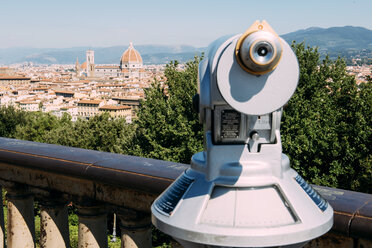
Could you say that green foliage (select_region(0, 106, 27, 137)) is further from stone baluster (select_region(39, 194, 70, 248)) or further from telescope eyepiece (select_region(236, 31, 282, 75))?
telescope eyepiece (select_region(236, 31, 282, 75))

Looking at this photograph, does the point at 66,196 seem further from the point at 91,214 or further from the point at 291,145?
the point at 291,145

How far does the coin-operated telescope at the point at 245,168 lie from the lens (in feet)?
3.39

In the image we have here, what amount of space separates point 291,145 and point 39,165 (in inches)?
516

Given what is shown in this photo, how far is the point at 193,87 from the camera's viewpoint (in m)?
18.5

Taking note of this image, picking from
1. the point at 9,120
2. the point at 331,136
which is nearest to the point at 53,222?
the point at 331,136

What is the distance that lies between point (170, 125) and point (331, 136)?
20.1 feet

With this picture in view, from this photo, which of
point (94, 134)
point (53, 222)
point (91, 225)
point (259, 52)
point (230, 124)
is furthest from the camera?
point (94, 134)

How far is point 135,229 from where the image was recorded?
2008 mm

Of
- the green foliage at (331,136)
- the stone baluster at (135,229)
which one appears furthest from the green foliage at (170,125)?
the stone baluster at (135,229)

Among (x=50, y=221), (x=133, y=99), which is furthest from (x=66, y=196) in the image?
(x=133, y=99)

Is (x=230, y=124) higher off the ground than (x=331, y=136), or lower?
higher

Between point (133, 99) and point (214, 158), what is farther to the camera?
point (133, 99)

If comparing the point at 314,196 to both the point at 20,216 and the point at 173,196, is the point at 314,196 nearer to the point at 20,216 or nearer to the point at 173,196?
the point at 173,196

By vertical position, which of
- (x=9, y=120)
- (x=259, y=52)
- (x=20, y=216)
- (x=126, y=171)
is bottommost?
(x=9, y=120)
